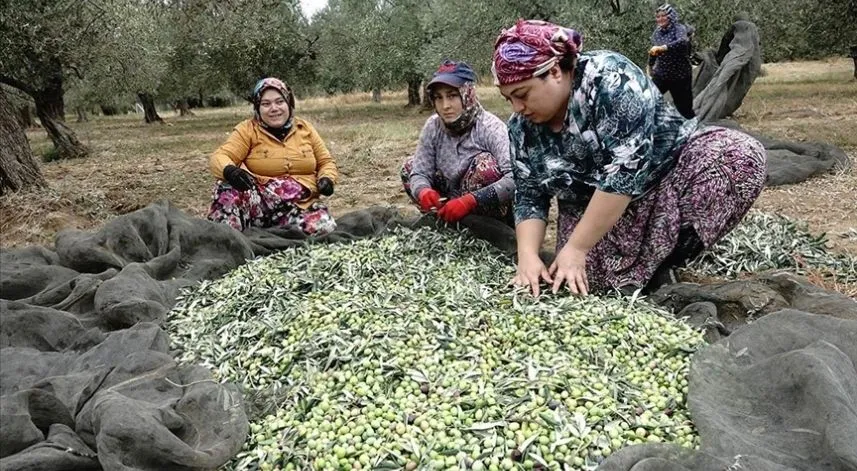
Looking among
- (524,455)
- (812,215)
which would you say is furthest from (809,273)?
(524,455)

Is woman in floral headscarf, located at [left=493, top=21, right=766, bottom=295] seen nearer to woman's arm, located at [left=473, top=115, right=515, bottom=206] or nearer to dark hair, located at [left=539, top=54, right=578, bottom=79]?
dark hair, located at [left=539, top=54, right=578, bottom=79]

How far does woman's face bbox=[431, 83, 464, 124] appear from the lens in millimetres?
3812

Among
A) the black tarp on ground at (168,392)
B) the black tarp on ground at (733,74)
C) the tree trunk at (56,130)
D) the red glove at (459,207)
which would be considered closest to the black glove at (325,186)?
the red glove at (459,207)

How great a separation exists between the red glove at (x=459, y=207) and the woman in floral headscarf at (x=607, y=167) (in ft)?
1.74

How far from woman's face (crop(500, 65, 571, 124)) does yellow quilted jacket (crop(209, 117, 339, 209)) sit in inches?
93.4

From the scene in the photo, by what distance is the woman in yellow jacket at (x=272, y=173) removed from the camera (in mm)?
4680

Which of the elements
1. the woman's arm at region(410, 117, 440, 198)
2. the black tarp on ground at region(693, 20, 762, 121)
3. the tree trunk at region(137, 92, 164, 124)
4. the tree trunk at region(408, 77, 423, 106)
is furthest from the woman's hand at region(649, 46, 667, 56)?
the tree trunk at region(137, 92, 164, 124)

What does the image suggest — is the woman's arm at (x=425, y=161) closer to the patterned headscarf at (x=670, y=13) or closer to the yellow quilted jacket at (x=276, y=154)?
the yellow quilted jacket at (x=276, y=154)

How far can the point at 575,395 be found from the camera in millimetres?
2121

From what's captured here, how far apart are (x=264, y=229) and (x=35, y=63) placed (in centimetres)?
686

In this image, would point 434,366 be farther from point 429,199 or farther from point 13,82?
point 13,82

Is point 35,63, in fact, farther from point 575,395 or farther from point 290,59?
point 290,59

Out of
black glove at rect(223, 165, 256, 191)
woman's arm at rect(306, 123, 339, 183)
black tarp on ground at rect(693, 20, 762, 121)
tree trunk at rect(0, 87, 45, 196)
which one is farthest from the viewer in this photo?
black tarp on ground at rect(693, 20, 762, 121)

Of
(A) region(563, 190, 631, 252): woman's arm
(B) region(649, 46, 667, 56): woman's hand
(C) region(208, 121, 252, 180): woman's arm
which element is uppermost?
(B) region(649, 46, 667, 56): woman's hand
